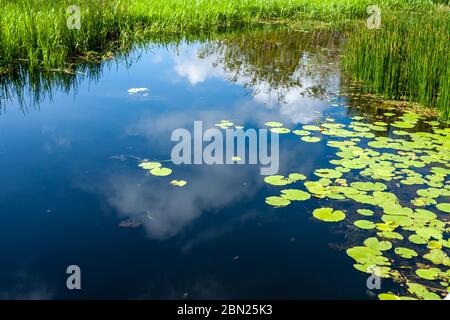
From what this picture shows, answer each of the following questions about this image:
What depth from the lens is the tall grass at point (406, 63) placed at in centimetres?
565

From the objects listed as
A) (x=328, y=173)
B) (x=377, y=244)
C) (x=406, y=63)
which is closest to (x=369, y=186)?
(x=328, y=173)

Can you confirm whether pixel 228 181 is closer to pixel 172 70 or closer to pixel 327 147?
pixel 327 147

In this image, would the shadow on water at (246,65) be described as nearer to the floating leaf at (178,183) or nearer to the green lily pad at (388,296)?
the floating leaf at (178,183)

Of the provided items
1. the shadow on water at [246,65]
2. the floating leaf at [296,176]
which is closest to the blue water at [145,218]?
the floating leaf at [296,176]

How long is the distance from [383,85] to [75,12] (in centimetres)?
545

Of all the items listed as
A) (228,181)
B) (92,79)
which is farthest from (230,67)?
(228,181)

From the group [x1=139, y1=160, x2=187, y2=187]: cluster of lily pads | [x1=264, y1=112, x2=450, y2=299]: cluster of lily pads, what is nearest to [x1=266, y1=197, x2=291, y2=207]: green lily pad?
[x1=264, y1=112, x2=450, y2=299]: cluster of lily pads

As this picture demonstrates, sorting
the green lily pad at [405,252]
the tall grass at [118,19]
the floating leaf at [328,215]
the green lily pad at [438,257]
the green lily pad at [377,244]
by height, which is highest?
the tall grass at [118,19]

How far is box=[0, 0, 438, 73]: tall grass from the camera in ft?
22.3

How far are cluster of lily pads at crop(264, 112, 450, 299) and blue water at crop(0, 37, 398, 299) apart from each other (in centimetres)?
14

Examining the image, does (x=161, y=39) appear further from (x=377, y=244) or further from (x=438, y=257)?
(x=438, y=257)

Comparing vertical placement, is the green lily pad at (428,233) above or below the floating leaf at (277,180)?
below

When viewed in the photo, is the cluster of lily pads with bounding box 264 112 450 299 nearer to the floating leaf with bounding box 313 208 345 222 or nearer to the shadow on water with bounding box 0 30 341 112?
the floating leaf with bounding box 313 208 345 222

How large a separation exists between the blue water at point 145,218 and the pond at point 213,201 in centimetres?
1
